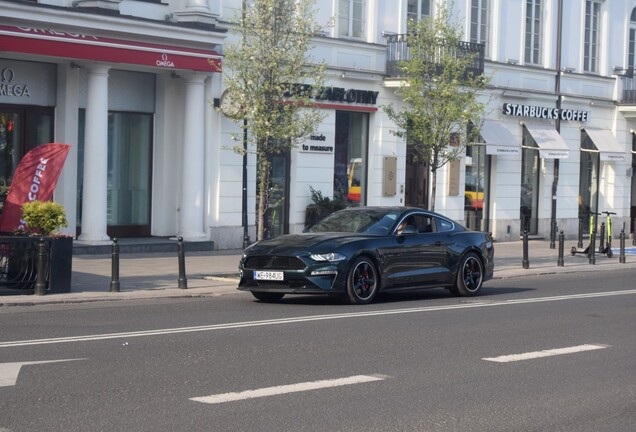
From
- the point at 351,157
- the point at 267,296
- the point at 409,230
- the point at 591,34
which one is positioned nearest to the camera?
the point at 267,296

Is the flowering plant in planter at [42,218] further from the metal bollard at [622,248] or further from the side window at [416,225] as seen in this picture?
the metal bollard at [622,248]

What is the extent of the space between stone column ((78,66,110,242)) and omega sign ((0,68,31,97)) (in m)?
1.42

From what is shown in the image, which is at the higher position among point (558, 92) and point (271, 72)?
point (558, 92)

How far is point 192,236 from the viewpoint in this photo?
26.6 metres

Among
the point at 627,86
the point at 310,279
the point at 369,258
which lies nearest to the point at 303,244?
the point at 310,279

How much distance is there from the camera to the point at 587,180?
4050 centimetres

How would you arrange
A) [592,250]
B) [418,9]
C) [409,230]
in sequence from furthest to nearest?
[418,9]
[592,250]
[409,230]

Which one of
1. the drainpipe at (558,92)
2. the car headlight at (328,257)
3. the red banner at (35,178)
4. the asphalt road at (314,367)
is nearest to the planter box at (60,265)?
the asphalt road at (314,367)

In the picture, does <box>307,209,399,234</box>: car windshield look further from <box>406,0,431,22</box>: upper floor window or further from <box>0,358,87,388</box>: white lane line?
<box>406,0,431,22</box>: upper floor window

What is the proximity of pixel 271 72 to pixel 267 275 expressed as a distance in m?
6.00

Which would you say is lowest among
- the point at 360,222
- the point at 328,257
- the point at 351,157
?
the point at 328,257

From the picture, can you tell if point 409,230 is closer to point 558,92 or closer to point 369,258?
point 369,258

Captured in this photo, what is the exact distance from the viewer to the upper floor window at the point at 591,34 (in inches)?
1551

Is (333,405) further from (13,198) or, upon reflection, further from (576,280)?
(576,280)
